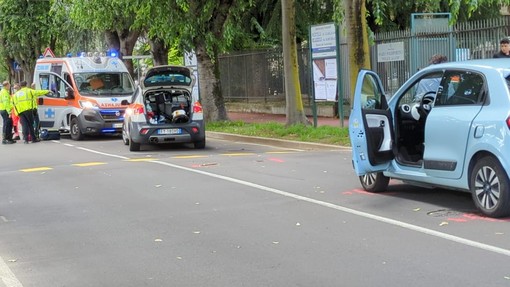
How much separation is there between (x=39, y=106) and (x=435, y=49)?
1199 centimetres

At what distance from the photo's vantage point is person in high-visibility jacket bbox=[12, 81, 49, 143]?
18.5 meters

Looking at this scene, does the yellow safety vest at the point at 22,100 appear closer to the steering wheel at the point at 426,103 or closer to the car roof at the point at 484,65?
the steering wheel at the point at 426,103

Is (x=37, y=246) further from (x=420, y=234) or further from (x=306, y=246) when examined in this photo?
(x=420, y=234)

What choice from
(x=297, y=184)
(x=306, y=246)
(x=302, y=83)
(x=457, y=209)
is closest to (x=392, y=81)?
(x=302, y=83)

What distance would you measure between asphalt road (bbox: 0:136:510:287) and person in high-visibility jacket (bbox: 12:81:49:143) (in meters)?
7.55

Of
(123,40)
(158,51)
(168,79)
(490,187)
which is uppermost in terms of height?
(123,40)

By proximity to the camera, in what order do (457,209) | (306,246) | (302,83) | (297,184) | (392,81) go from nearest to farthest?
(306,246), (457,209), (297,184), (392,81), (302,83)

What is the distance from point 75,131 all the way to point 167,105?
4.93 meters

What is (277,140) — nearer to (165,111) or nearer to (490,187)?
(165,111)

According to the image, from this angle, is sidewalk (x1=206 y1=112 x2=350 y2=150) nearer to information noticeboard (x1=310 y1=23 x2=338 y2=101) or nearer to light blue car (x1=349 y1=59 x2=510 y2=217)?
information noticeboard (x1=310 y1=23 x2=338 y2=101)

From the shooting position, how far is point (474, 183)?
6.97m

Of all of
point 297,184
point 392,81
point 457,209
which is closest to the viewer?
point 457,209

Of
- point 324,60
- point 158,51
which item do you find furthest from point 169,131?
point 158,51

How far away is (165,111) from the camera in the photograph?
631 inches
